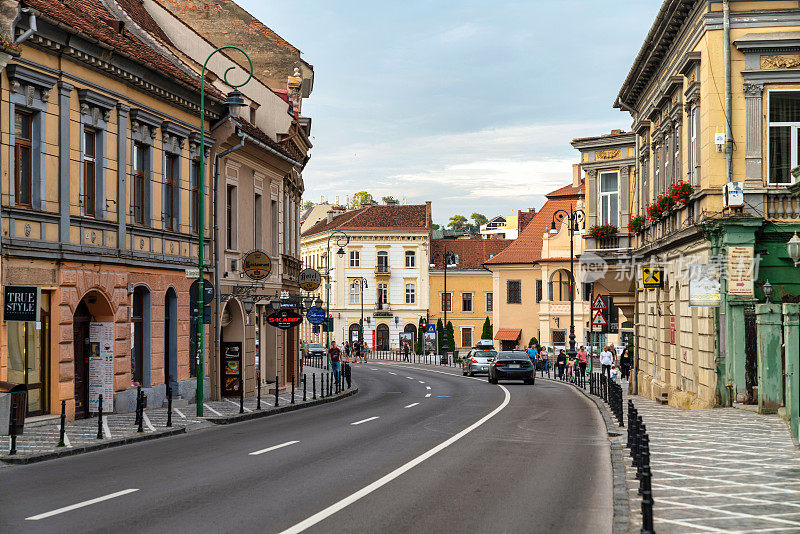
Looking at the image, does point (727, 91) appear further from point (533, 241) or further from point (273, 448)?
point (533, 241)

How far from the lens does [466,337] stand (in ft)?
346

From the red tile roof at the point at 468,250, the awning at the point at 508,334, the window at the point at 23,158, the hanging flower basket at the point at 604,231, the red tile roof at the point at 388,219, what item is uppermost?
the red tile roof at the point at 388,219

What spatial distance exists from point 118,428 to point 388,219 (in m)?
85.0

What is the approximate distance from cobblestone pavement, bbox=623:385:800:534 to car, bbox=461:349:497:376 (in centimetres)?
3422

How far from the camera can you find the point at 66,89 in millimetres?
22938

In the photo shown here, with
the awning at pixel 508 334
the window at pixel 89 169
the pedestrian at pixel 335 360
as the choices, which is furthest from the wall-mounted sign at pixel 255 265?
the awning at pixel 508 334

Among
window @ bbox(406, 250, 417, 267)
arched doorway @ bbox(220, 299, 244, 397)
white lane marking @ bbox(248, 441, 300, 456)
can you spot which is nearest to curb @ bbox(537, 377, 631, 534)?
white lane marking @ bbox(248, 441, 300, 456)

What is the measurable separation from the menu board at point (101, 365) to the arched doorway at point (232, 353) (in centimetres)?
803

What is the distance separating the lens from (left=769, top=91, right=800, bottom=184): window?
23875mm

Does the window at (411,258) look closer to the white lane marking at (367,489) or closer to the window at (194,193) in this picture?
the window at (194,193)

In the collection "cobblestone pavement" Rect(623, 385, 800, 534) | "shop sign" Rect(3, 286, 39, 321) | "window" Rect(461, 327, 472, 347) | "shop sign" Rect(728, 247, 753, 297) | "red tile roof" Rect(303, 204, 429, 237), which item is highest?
"red tile roof" Rect(303, 204, 429, 237)

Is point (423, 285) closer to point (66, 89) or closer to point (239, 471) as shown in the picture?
point (66, 89)

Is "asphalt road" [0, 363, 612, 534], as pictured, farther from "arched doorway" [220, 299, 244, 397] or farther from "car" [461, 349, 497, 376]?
"car" [461, 349, 497, 376]

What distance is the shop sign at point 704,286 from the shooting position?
23422 millimetres
